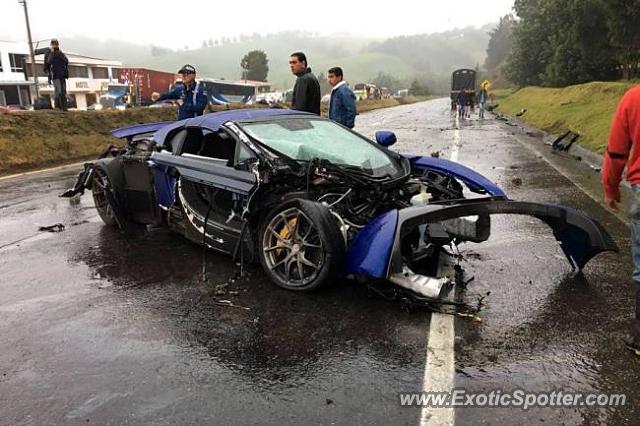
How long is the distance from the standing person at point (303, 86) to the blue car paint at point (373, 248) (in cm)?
381

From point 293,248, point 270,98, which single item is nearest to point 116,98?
point 270,98

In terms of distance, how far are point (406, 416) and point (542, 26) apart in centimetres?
5083

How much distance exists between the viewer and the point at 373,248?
372 centimetres

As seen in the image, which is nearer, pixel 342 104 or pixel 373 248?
pixel 373 248

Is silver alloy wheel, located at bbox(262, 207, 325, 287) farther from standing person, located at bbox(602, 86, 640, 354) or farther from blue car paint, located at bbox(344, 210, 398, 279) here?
standing person, located at bbox(602, 86, 640, 354)

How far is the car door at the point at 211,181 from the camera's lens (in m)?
4.63

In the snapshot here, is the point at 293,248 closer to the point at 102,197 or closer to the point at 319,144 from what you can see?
the point at 319,144

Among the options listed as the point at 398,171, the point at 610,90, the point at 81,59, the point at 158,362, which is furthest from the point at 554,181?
the point at 81,59

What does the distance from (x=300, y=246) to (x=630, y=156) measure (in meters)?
2.27

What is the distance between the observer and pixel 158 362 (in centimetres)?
327

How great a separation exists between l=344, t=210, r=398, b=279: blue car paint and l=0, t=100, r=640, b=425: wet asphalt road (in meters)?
0.33

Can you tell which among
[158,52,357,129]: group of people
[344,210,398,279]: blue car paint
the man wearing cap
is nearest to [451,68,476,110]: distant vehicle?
the man wearing cap

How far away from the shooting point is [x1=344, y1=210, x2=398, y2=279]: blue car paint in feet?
12.0

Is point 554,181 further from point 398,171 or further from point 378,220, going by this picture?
point 378,220
